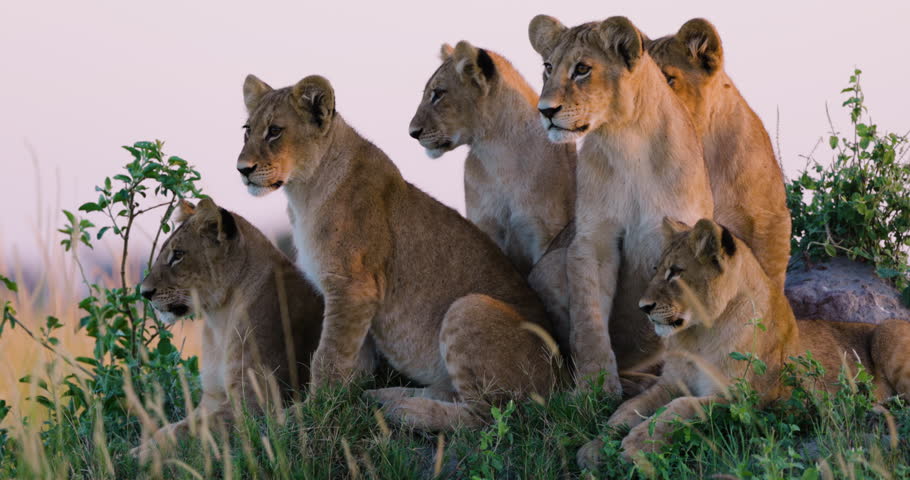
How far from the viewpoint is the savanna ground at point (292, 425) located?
15.9 ft

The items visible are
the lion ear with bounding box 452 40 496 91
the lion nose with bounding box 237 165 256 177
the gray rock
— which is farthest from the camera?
the gray rock

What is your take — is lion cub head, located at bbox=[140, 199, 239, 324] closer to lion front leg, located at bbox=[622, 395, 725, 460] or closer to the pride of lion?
the pride of lion

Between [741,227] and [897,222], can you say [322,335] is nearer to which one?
[741,227]

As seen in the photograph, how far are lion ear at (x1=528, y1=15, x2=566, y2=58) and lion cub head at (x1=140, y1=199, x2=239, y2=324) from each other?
6.41ft

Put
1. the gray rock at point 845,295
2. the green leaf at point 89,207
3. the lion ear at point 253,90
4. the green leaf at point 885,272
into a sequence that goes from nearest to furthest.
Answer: the lion ear at point 253,90 < the green leaf at point 89,207 < the green leaf at point 885,272 < the gray rock at point 845,295

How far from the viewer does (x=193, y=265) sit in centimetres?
613

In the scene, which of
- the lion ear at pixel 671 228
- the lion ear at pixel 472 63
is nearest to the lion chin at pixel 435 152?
the lion ear at pixel 472 63

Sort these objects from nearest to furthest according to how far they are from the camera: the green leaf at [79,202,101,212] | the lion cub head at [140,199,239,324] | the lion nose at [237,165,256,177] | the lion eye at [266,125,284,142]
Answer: the lion nose at [237,165,256,177], the lion eye at [266,125,284,142], the lion cub head at [140,199,239,324], the green leaf at [79,202,101,212]

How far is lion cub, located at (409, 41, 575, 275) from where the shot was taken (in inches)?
272

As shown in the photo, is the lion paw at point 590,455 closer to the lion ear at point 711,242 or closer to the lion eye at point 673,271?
the lion eye at point 673,271

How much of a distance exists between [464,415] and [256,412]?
1.12 meters

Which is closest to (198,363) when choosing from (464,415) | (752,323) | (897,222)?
(464,415)

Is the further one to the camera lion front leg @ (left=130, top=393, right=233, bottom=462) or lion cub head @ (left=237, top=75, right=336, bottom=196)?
A: lion cub head @ (left=237, top=75, right=336, bottom=196)

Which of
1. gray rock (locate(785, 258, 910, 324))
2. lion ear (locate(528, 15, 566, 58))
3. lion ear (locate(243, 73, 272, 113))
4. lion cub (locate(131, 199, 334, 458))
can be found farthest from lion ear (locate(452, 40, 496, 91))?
gray rock (locate(785, 258, 910, 324))
